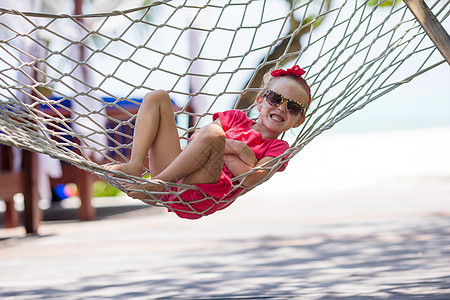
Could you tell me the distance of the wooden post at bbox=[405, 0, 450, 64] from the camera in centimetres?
136

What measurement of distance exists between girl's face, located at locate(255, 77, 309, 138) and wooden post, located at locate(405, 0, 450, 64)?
0.34 metres

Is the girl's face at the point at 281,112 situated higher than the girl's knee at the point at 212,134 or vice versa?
the girl's face at the point at 281,112

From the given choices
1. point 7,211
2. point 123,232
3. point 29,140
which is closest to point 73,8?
point 7,211

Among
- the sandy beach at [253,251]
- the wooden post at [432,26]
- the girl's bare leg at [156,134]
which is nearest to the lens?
the wooden post at [432,26]

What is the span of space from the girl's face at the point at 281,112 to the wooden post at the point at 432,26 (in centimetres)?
34

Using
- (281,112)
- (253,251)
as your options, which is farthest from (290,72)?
(253,251)

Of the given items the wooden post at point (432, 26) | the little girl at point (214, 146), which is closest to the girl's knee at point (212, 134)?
the little girl at point (214, 146)

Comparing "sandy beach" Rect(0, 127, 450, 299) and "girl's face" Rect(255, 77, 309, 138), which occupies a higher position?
"girl's face" Rect(255, 77, 309, 138)

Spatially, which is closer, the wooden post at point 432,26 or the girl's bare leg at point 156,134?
the wooden post at point 432,26

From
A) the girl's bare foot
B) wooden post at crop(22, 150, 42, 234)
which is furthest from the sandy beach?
the girl's bare foot

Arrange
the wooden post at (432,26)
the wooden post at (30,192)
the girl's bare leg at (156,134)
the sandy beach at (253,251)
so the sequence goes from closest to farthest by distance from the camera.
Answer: the wooden post at (432,26) < the girl's bare leg at (156,134) < the sandy beach at (253,251) < the wooden post at (30,192)

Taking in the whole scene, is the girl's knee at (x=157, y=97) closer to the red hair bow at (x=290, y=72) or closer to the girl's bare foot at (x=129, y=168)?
the girl's bare foot at (x=129, y=168)

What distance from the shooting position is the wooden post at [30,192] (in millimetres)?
3666

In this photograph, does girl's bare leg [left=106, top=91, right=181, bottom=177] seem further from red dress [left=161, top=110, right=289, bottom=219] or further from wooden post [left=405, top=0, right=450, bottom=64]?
wooden post [left=405, top=0, right=450, bottom=64]
